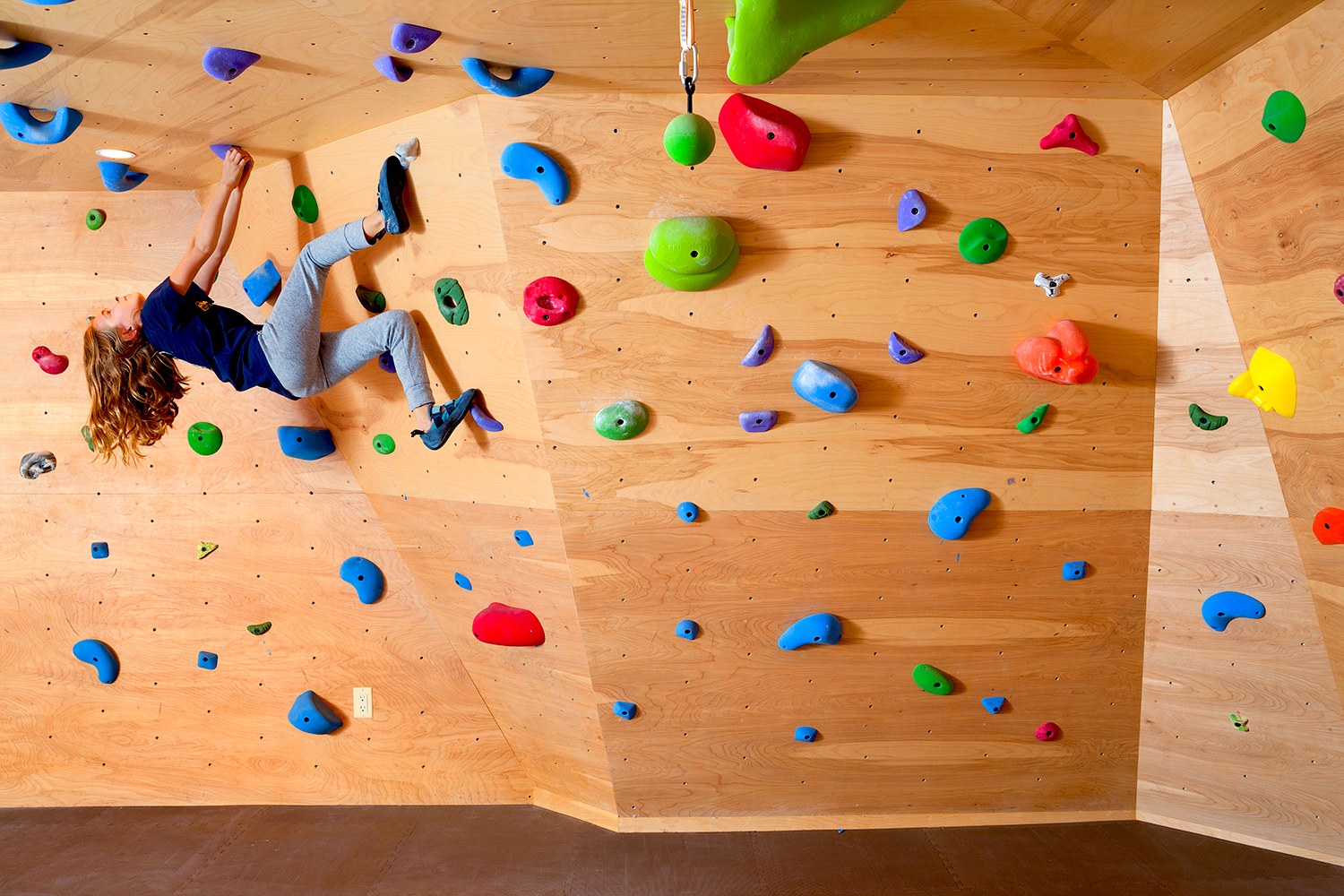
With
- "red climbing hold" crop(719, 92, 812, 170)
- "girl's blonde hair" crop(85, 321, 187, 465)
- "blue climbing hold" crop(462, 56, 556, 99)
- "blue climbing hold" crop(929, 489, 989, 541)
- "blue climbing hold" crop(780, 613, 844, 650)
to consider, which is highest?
"blue climbing hold" crop(462, 56, 556, 99)

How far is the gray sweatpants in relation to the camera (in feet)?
6.05

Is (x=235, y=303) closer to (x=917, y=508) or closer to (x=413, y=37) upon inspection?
(x=413, y=37)

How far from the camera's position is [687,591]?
7.16ft

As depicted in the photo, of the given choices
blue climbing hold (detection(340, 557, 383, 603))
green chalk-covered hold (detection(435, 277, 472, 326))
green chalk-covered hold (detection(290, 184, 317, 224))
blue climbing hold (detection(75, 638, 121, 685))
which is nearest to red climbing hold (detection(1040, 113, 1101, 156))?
green chalk-covered hold (detection(435, 277, 472, 326))

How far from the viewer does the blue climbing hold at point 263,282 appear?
2154 mm

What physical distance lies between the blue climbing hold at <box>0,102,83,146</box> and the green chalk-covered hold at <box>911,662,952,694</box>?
8.04 feet

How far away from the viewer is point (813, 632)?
2180mm

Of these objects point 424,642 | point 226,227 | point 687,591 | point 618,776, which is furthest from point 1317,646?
point 226,227

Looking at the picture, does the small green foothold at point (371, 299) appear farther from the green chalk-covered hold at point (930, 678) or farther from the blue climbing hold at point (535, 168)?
the green chalk-covered hold at point (930, 678)

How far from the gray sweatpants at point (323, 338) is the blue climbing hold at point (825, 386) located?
90 cm

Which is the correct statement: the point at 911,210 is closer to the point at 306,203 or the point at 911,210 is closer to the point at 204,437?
the point at 306,203

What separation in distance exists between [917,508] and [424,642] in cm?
164

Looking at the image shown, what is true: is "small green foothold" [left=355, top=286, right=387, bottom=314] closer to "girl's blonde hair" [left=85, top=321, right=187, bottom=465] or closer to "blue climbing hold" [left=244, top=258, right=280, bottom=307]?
A: "blue climbing hold" [left=244, top=258, right=280, bottom=307]

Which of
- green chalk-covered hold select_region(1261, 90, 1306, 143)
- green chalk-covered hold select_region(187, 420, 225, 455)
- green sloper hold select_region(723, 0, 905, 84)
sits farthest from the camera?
green chalk-covered hold select_region(187, 420, 225, 455)
